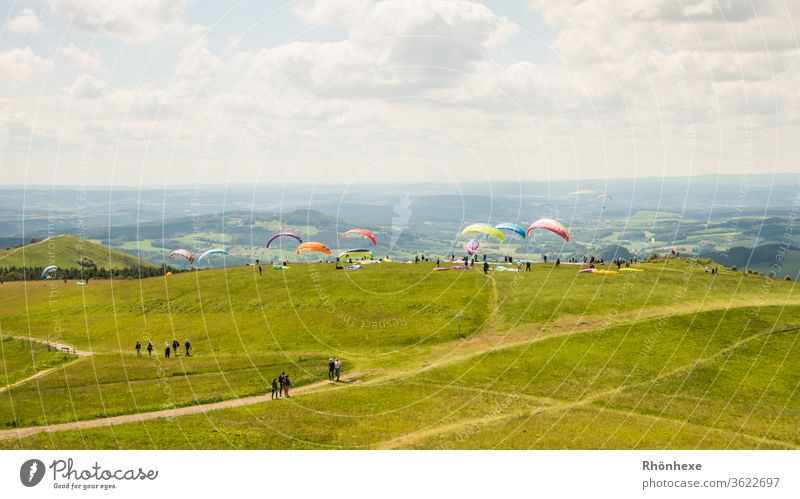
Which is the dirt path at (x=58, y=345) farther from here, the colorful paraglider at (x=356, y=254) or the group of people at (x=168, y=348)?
the colorful paraglider at (x=356, y=254)

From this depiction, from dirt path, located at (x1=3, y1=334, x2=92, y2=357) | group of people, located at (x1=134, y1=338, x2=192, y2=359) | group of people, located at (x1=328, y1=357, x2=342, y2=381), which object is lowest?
dirt path, located at (x1=3, y1=334, x2=92, y2=357)

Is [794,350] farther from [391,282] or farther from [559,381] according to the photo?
[391,282]

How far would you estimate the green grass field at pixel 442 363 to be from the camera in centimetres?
4516

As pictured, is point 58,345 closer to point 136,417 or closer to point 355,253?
point 136,417

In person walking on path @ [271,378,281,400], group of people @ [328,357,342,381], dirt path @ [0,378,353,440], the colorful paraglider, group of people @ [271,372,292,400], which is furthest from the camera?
the colorful paraglider

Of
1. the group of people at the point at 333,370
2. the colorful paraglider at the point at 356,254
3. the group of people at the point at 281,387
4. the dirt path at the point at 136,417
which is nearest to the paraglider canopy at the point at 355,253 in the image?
the colorful paraglider at the point at 356,254

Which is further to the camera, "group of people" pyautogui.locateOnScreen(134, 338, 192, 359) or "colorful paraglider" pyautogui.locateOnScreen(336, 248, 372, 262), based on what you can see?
"colorful paraglider" pyautogui.locateOnScreen(336, 248, 372, 262)

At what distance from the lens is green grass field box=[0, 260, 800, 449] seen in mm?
45156

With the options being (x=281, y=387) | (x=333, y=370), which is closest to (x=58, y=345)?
(x=281, y=387)

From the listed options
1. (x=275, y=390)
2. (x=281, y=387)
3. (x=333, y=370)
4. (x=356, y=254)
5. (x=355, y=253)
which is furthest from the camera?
(x=356, y=254)

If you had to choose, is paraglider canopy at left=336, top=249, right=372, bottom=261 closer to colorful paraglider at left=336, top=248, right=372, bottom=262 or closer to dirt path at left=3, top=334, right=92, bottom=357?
colorful paraglider at left=336, top=248, right=372, bottom=262

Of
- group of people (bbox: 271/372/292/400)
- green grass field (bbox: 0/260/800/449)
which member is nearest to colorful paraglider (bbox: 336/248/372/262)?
green grass field (bbox: 0/260/800/449)

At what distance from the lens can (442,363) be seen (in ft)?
207

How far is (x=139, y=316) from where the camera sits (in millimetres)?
98875
